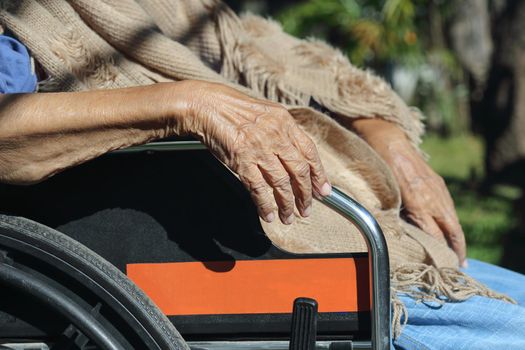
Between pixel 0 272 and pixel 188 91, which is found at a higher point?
pixel 188 91

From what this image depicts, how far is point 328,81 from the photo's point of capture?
254 centimetres

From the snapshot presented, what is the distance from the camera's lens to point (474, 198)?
697 cm

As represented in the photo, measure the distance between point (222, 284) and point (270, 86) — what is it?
806 mm

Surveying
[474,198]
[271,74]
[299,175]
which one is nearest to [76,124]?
[299,175]

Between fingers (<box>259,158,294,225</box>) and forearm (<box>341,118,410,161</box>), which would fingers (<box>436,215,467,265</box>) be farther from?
fingers (<box>259,158,294,225</box>)

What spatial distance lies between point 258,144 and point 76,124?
1.34ft

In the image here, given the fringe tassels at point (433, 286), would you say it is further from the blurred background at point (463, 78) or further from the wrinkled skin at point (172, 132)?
the blurred background at point (463, 78)

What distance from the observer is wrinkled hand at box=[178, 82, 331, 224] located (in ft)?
5.80

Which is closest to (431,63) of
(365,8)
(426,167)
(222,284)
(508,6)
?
(365,8)

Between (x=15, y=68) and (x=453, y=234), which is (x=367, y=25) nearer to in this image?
(x=453, y=234)

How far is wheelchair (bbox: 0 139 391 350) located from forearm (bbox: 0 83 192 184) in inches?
2.5

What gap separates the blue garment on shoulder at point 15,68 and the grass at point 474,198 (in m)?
3.37

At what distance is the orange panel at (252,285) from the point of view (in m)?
1.88

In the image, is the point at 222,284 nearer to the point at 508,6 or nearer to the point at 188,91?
the point at 188,91
